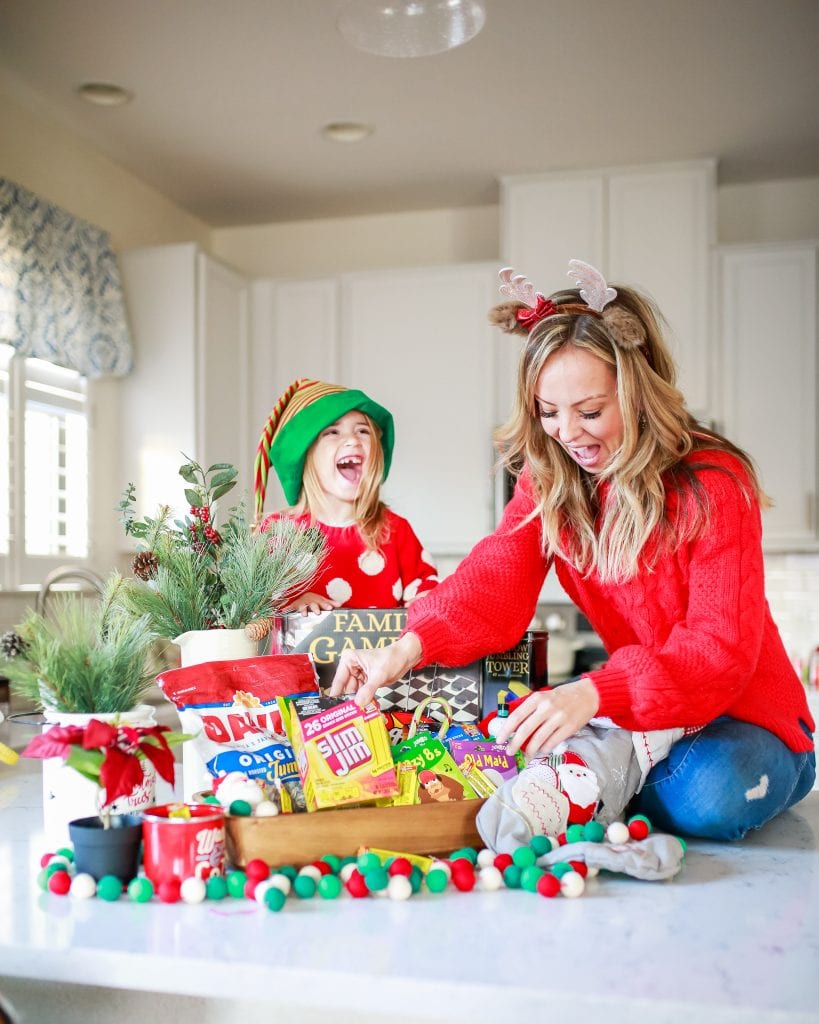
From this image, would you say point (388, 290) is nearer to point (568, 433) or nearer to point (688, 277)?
point (688, 277)

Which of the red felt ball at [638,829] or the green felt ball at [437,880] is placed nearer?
the green felt ball at [437,880]

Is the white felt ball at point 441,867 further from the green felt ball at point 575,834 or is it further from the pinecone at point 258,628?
the pinecone at point 258,628

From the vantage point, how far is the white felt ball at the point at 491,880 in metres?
1.01

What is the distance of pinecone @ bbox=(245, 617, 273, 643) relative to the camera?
1.32m

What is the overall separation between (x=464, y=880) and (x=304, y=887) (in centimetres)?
16

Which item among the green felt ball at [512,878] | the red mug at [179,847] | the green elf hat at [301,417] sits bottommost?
the green felt ball at [512,878]

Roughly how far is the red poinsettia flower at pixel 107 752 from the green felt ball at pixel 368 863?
203 millimetres

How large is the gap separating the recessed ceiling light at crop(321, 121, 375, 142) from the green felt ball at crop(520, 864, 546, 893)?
115 inches

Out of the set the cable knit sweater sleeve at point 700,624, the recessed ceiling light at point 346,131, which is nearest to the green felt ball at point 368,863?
the cable knit sweater sleeve at point 700,624

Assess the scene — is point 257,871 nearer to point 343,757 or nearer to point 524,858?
point 343,757

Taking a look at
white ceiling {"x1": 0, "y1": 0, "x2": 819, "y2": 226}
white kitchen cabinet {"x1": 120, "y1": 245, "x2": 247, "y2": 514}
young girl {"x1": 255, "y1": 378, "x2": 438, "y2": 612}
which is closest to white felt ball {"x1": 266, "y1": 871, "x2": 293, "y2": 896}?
young girl {"x1": 255, "y1": 378, "x2": 438, "y2": 612}

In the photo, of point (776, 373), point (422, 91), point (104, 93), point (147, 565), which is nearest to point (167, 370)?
point (104, 93)

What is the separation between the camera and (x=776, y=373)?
364 centimetres

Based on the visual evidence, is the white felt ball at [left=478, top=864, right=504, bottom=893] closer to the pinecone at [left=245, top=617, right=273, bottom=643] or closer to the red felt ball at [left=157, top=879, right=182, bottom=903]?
the red felt ball at [left=157, top=879, right=182, bottom=903]
